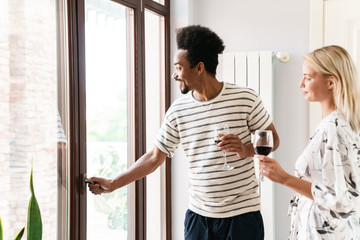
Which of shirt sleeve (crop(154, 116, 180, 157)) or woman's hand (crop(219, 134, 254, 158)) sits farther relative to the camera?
shirt sleeve (crop(154, 116, 180, 157))

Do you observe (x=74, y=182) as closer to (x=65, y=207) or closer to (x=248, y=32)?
(x=65, y=207)

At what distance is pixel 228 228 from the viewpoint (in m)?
1.95

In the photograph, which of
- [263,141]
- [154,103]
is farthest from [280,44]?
[263,141]

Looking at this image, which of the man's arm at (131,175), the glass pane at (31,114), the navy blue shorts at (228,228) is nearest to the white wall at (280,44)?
the man's arm at (131,175)

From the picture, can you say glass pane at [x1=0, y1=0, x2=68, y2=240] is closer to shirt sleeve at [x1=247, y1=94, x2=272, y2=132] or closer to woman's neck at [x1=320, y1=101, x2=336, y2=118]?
shirt sleeve at [x1=247, y1=94, x2=272, y2=132]

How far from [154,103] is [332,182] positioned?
167 centimetres

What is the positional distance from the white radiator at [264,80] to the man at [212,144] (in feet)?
3.31

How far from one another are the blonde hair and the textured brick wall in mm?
1108

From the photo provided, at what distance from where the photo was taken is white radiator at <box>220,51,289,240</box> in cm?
303

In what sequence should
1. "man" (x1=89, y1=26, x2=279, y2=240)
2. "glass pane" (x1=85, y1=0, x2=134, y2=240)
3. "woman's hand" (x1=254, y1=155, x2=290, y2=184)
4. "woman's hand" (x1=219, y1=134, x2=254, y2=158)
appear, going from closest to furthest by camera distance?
"woman's hand" (x1=254, y1=155, x2=290, y2=184) → "woman's hand" (x1=219, y1=134, x2=254, y2=158) → "man" (x1=89, y1=26, x2=279, y2=240) → "glass pane" (x1=85, y1=0, x2=134, y2=240)

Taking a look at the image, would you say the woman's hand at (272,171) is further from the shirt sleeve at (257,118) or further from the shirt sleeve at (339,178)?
the shirt sleeve at (257,118)

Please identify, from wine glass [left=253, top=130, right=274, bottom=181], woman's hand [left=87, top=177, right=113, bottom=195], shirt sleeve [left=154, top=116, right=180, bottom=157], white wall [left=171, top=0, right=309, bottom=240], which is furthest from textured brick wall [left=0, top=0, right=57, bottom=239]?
white wall [left=171, top=0, right=309, bottom=240]

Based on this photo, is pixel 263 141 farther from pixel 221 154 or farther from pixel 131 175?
pixel 131 175

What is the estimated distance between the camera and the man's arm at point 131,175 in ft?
6.78
